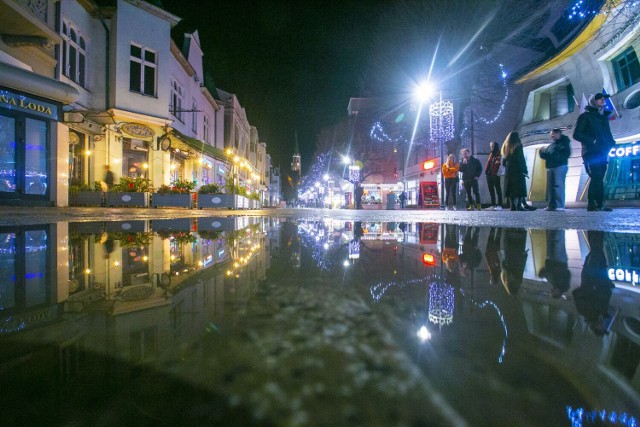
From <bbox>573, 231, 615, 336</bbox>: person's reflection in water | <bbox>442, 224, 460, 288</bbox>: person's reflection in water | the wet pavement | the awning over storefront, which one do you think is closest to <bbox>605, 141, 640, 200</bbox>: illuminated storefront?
<bbox>442, 224, 460, 288</bbox>: person's reflection in water

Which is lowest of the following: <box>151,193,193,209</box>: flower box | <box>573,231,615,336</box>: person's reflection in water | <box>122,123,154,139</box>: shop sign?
<box>573,231,615,336</box>: person's reflection in water

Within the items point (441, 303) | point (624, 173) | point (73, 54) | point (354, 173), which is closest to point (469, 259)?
point (441, 303)

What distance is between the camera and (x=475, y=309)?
0.85m

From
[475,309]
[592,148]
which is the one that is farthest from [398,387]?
[592,148]

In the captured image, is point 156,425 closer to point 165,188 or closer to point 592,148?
point 592,148

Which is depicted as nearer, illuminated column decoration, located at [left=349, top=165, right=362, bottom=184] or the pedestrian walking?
the pedestrian walking

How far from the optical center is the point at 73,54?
12.6 meters

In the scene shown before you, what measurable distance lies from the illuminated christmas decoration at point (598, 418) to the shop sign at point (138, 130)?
16605mm

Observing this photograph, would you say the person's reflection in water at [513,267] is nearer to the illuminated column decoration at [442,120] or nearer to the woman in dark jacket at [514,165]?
the woman in dark jacket at [514,165]

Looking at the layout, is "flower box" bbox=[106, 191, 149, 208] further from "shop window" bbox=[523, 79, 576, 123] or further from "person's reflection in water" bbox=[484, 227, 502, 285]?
"shop window" bbox=[523, 79, 576, 123]

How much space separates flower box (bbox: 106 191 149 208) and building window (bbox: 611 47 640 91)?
866 inches

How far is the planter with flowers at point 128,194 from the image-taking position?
12.8m

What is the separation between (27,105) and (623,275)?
12817 millimetres

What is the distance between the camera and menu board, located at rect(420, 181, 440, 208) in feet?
59.8
